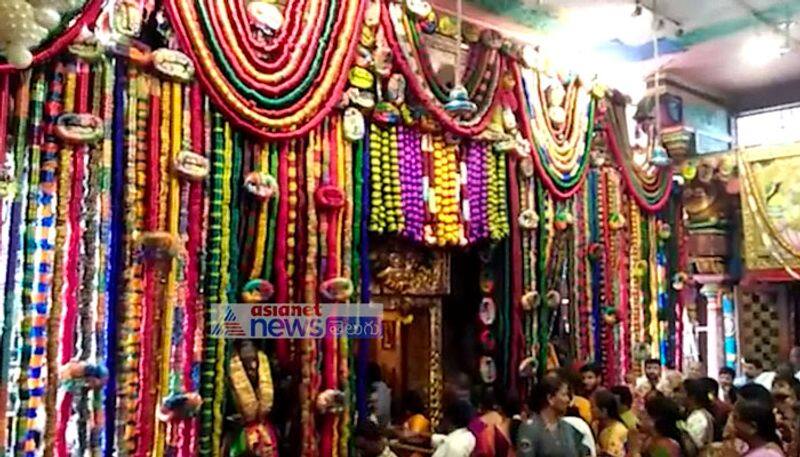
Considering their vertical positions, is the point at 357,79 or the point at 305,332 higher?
the point at 357,79

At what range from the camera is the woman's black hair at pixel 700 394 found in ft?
12.3

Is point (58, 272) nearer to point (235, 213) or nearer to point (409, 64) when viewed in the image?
point (235, 213)

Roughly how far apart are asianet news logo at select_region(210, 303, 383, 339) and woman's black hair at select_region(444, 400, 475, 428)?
524 millimetres

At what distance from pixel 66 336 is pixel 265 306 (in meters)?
0.83

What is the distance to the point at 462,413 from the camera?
11.1ft

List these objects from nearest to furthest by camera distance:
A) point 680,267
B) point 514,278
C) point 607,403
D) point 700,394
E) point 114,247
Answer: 1. point 114,247
2. point 607,403
3. point 700,394
4. point 514,278
5. point 680,267

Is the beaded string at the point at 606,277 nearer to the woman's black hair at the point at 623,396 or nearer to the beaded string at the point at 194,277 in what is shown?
the woman's black hair at the point at 623,396

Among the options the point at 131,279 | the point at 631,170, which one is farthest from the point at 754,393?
the point at 131,279

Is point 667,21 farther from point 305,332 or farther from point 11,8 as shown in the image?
point 11,8

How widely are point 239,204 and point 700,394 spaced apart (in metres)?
2.29

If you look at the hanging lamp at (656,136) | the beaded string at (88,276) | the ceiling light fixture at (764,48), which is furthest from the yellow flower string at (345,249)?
the ceiling light fixture at (764,48)

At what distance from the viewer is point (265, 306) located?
10.8 feet

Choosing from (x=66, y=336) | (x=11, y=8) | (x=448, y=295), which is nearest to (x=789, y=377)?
(x=448, y=295)

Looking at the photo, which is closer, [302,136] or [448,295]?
[302,136]
